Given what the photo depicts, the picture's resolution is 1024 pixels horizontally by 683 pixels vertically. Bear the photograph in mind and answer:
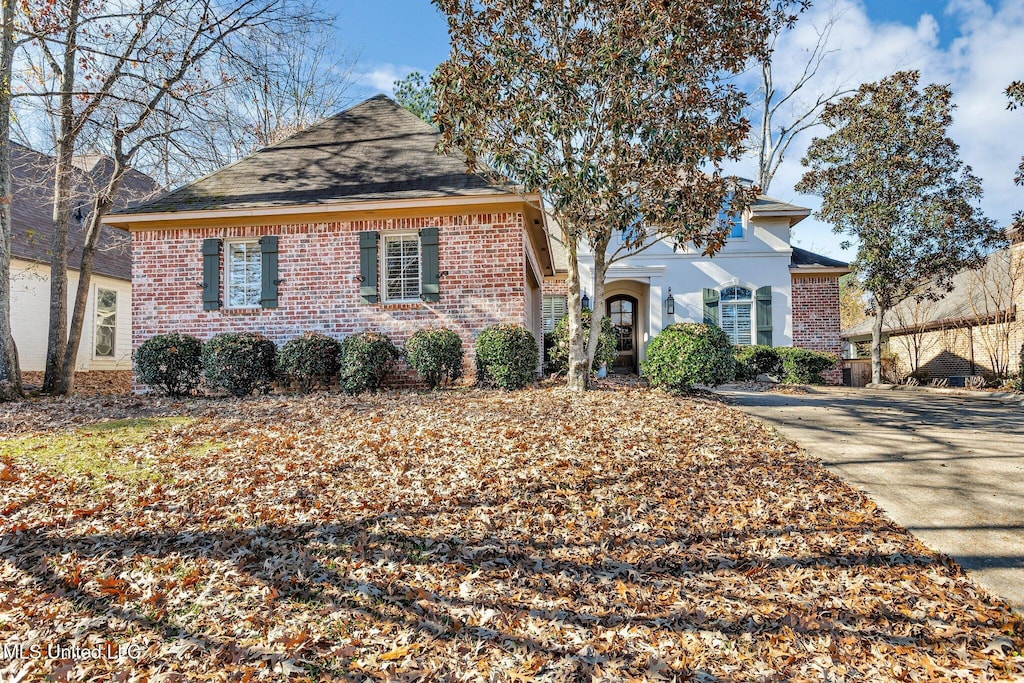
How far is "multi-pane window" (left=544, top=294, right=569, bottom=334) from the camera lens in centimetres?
1590

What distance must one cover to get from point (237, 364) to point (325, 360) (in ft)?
4.45

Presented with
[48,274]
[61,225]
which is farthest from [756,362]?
[48,274]

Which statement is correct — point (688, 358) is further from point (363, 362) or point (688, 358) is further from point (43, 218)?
point (43, 218)

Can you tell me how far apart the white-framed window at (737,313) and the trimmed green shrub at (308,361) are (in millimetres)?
10823

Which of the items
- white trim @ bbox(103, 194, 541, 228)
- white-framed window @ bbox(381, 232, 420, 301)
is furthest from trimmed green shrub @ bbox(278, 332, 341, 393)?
white trim @ bbox(103, 194, 541, 228)

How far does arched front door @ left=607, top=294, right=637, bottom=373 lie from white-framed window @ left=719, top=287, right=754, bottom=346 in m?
2.71

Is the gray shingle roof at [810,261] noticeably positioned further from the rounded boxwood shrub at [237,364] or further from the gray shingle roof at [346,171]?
the rounded boxwood shrub at [237,364]

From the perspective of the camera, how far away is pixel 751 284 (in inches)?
597

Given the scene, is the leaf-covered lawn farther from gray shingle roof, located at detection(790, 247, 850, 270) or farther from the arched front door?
gray shingle roof, located at detection(790, 247, 850, 270)

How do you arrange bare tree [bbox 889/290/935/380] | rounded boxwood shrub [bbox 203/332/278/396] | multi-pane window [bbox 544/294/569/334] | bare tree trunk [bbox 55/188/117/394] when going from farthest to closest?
bare tree [bbox 889/290/935/380] → multi-pane window [bbox 544/294/569/334] → bare tree trunk [bbox 55/188/117/394] → rounded boxwood shrub [bbox 203/332/278/396]

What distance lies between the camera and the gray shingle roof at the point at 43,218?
12219mm

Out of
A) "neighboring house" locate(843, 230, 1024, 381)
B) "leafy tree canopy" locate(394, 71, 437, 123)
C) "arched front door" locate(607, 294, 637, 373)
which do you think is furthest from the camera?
"leafy tree canopy" locate(394, 71, 437, 123)

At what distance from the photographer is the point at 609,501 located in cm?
397

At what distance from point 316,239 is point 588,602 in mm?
8550
